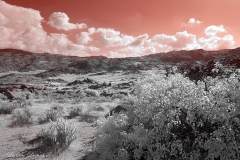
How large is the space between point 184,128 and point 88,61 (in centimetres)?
9832

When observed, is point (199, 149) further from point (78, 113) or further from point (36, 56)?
point (36, 56)

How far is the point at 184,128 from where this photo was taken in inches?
198

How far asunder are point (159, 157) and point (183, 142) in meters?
0.65

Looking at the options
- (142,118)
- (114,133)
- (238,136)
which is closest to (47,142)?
(114,133)

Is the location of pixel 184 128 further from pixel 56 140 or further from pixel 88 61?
pixel 88 61

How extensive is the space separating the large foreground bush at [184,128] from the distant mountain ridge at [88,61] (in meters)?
79.4

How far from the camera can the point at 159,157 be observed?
4.81 meters

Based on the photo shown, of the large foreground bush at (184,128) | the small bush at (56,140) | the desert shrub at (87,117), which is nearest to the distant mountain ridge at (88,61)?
the desert shrub at (87,117)

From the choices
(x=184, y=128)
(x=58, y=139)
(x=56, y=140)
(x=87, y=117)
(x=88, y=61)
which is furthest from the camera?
(x=88, y=61)

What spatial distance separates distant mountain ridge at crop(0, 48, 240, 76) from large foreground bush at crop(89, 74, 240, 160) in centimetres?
7942

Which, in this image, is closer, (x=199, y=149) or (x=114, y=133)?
(x=199, y=149)

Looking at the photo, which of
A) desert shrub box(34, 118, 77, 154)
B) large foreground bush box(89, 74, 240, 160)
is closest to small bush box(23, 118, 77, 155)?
desert shrub box(34, 118, 77, 154)

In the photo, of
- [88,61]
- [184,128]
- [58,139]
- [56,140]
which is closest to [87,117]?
[58,139]

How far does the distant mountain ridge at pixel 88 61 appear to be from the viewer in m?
94.8
